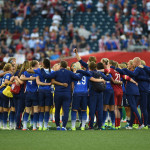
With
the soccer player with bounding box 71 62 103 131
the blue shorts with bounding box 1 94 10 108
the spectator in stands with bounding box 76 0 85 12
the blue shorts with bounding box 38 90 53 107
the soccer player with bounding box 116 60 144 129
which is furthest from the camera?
the spectator in stands with bounding box 76 0 85 12

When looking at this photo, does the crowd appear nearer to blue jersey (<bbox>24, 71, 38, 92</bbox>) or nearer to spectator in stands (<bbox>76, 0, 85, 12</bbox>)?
spectator in stands (<bbox>76, 0, 85, 12</bbox>)

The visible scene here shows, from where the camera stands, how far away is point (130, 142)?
34.7 feet

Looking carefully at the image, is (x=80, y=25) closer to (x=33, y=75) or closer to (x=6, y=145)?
(x=33, y=75)

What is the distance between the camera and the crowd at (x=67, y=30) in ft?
86.4

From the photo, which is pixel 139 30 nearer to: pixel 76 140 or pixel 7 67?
pixel 7 67

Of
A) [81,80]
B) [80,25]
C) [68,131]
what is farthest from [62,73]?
[80,25]

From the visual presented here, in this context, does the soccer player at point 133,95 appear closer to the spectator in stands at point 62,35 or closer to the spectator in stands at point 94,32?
the spectator in stands at point 94,32

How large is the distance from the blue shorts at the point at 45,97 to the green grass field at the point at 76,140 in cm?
85

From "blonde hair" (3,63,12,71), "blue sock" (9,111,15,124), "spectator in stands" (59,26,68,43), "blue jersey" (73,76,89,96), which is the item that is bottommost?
"blue sock" (9,111,15,124)

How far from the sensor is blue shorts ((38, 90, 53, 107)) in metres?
12.9

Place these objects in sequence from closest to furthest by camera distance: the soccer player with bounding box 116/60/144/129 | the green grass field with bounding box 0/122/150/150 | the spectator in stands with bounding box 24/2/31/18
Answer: the green grass field with bounding box 0/122/150/150 < the soccer player with bounding box 116/60/144/129 < the spectator in stands with bounding box 24/2/31/18

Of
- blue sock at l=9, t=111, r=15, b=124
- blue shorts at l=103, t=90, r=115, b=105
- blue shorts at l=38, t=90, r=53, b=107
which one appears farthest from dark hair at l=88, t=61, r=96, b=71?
blue sock at l=9, t=111, r=15, b=124

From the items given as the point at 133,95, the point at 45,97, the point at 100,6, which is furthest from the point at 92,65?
the point at 100,6

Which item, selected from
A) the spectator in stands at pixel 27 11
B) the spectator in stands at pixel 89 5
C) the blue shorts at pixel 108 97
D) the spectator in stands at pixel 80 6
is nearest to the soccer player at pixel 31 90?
the blue shorts at pixel 108 97
